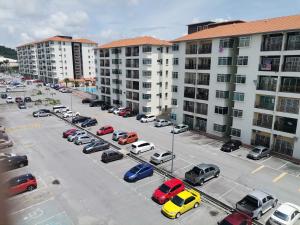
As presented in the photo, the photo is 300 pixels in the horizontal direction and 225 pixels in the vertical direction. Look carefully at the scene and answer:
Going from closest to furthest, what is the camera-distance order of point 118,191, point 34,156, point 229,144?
point 118,191 < point 34,156 < point 229,144

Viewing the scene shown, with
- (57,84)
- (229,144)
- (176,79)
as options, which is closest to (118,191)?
(229,144)

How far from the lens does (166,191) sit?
1014 inches

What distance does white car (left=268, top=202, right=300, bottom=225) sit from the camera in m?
21.8

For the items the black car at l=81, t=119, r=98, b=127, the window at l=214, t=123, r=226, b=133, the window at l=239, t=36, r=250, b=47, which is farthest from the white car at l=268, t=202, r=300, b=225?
the black car at l=81, t=119, r=98, b=127

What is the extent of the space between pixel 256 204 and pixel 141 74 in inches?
1714

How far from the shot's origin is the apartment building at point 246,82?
1411 inches

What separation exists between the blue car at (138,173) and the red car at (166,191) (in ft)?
13.0

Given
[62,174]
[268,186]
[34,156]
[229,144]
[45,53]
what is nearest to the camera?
[268,186]

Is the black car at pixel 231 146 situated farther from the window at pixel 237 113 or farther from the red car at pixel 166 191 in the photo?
the red car at pixel 166 191

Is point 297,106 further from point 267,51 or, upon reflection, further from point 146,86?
point 146,86

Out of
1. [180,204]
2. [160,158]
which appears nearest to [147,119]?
[160,158]

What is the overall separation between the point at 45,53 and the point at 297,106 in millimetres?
117472

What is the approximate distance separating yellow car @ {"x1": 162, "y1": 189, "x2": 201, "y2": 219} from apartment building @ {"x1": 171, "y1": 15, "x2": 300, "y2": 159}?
20642 millimetres

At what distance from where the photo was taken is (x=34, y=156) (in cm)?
3722
